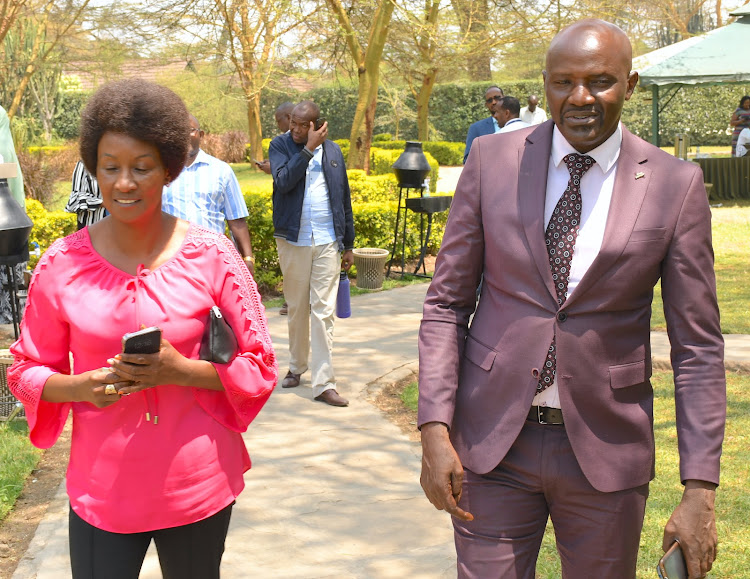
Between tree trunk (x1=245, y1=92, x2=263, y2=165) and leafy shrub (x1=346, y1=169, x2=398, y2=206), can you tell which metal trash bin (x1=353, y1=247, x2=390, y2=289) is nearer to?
leafy shrub (x1=346, y1=169, x2=398, y2=206)

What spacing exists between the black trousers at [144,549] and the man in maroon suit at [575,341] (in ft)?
2.23

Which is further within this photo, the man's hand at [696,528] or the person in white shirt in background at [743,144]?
the person in white shirt in background at [743,144]

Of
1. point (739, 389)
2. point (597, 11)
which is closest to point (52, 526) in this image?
point (739, 389)

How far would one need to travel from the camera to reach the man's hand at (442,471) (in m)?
2.55

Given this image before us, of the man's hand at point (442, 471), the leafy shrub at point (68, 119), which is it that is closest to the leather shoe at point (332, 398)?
the man's hand at point (442, 471)

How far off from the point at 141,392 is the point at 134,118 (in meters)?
0.77

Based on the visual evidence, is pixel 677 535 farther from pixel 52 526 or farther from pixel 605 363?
pixel 52 526

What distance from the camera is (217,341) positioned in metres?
2.67

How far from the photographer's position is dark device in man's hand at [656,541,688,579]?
2.44 m

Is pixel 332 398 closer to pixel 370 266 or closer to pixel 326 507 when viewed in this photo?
pixel 326 507

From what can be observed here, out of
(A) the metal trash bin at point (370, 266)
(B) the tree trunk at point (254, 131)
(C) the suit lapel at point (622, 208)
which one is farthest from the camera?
→ (B) the tree trunk at point (254, 131)

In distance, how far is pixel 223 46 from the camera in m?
23.2

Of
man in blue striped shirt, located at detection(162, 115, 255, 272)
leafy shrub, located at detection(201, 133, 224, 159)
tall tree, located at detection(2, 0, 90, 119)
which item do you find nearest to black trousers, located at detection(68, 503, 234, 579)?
man in blue striped shirt, located at detection(162, 115, 255, 272)

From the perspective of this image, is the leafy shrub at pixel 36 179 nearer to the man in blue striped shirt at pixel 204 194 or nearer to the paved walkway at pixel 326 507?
the paved walkway at pixel 326 507
